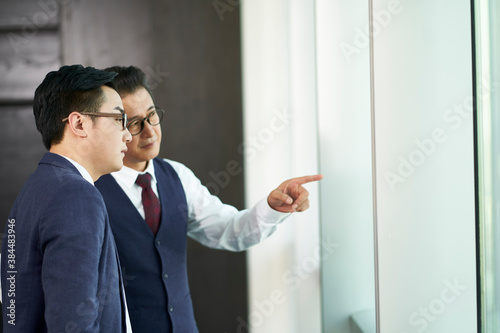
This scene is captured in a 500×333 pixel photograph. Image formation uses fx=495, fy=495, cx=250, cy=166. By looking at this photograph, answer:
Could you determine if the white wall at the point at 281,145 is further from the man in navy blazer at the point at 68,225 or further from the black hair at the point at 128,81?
the man in navy blazer at the point at 68,225

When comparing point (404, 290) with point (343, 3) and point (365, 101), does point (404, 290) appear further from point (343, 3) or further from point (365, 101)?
point (343, 3)

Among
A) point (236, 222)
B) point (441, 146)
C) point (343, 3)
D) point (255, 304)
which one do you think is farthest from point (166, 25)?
point (441, 146)

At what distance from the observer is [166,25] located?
251cm

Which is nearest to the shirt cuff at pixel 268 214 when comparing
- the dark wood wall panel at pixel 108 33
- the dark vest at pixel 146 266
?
the dark vest at pixel 146 266

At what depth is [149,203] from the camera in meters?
1.54

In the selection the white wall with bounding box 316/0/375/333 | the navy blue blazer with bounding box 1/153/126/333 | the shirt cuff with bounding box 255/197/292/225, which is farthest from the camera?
the white wall with bounding box 316/0/375/333

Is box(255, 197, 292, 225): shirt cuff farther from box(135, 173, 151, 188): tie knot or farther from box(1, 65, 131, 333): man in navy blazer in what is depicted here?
box(1, 65, 131, 333): man in navy blazer

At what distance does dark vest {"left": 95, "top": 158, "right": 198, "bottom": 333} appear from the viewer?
1470mm

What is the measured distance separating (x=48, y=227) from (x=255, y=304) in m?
1.71

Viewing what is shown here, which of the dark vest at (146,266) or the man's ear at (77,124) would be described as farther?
the dark vest at (146,266)

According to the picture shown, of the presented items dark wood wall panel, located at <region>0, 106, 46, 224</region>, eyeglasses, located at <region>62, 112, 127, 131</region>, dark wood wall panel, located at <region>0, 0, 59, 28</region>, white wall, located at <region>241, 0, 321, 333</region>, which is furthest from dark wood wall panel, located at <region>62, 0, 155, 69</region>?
eyeglasses, located at <region>62, 112, 127, 131</region>

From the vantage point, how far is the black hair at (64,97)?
116cm

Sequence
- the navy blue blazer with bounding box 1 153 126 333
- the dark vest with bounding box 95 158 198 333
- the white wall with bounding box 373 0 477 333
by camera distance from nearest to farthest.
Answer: the navy blue blazer with bounding box 1 153 126 333 → the white wall with bounding box 373 0 477 333 → the dark vest with bounding box 95 158 198 333

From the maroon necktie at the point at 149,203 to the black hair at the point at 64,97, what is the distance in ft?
1.34
